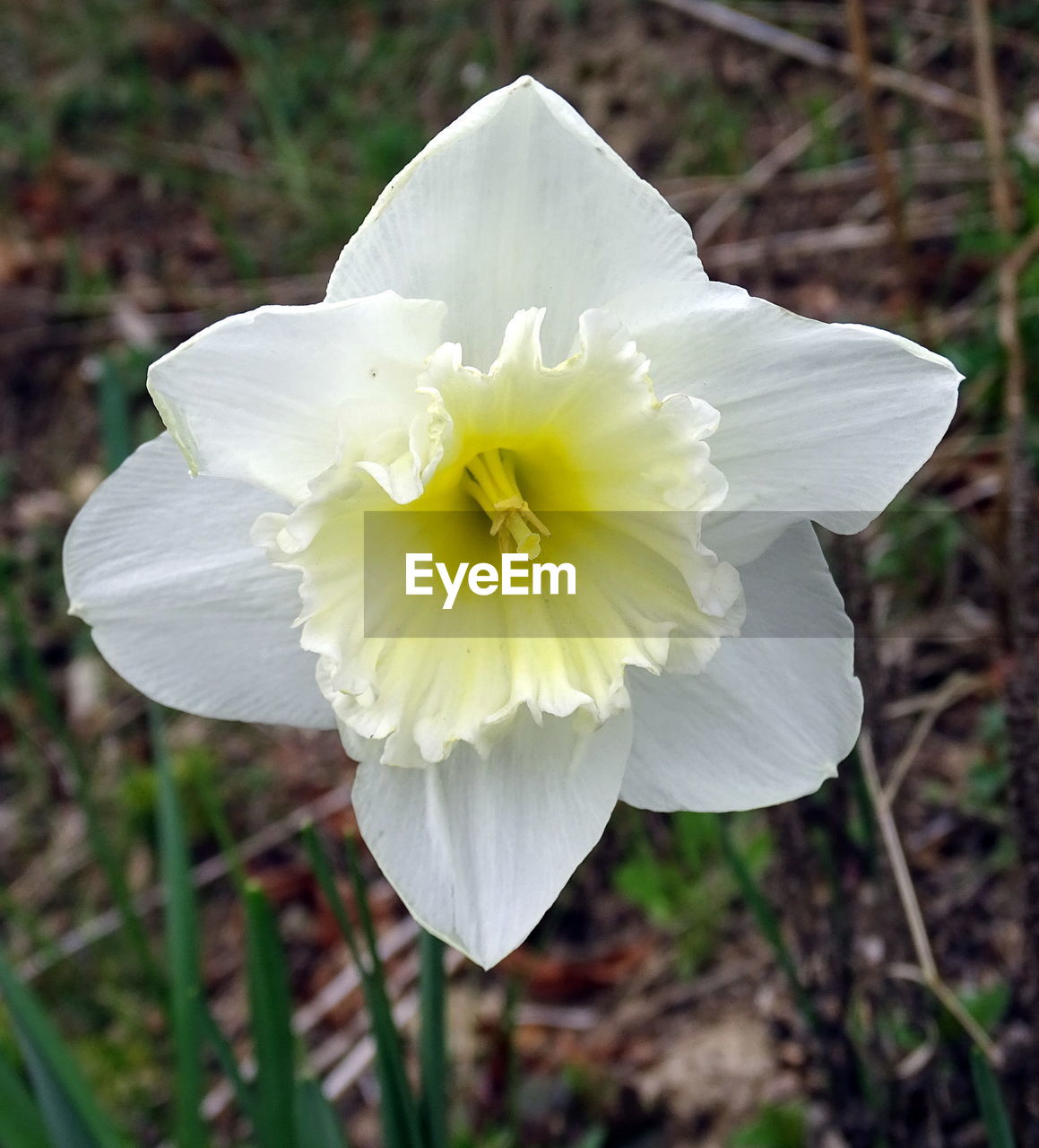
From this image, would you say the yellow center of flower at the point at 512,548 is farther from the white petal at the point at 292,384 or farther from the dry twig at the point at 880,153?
the dry twig at the point at 880,153

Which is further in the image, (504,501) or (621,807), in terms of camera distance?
(621,807)

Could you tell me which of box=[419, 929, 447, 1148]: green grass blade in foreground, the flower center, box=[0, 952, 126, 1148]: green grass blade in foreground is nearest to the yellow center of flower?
the flower center

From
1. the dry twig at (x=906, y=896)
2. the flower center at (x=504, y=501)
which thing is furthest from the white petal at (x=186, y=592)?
the dry twig at (x=906, y=896)

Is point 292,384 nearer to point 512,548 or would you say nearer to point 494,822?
point 512,548

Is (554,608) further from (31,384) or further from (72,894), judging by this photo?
(31,384)

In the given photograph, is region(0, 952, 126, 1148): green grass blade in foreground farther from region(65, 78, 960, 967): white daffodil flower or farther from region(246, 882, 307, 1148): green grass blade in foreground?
region(65, 78, 960, 967): white daffodil flower

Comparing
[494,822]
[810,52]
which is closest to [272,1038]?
[494,822]

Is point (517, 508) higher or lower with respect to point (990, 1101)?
higher

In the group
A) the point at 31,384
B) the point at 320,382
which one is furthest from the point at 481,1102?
the point at 31,384
